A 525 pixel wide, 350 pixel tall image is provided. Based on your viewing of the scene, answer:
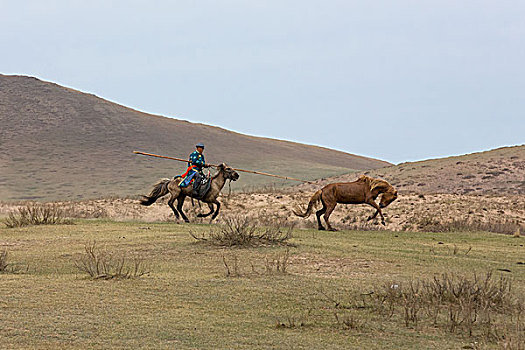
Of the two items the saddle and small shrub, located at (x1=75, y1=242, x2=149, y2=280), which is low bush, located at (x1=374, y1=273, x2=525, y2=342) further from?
the saddle

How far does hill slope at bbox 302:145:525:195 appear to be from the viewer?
49656mm

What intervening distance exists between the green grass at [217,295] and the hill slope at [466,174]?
34.5 meters

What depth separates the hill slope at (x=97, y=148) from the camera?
74312 millimetres

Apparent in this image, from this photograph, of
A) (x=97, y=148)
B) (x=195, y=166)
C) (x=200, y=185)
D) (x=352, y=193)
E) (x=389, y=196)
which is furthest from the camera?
(x=97, y=148)

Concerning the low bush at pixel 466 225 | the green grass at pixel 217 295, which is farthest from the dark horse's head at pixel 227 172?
the low bush at pixel 466 225

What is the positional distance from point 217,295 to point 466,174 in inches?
1865

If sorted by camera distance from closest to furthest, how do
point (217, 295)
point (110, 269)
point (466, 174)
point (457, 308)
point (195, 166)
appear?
point (457, 308) → point (217, 295) → point (110, 269) → point (195, 166) → point (466, 174)

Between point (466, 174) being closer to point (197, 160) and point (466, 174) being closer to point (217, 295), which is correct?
point (197, 160)

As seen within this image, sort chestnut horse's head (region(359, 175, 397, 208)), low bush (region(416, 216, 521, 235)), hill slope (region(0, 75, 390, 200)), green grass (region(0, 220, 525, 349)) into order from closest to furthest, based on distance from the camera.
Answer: green grass (region(0, 220, 525, 349)) → chestnut horse's head (region(359, 175, 397, 208)) → low bush (region(416, 216, 521, 235)) → hill slope (region(0, 75, 390, 200))

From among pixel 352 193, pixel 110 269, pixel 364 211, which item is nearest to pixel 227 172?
pixel 352 193

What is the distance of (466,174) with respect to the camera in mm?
53844

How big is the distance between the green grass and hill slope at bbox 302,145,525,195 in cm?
3447

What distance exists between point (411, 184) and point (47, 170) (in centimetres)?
4338

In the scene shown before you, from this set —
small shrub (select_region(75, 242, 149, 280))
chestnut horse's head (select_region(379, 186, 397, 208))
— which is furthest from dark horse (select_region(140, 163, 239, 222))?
small shrub (select_region(75, 242, 149, 280))
